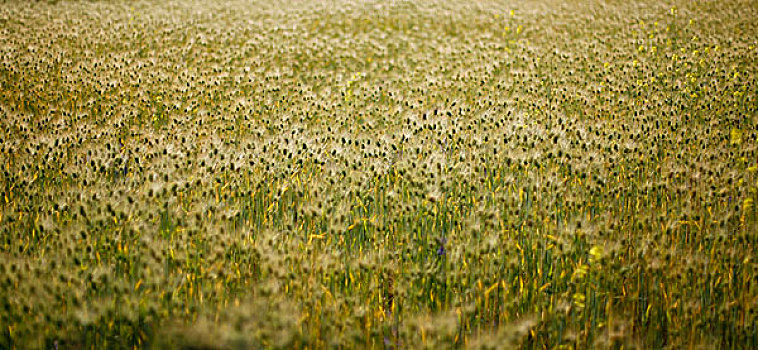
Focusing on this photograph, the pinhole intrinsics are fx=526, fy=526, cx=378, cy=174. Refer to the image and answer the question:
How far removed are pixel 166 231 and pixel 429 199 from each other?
71.5 inches

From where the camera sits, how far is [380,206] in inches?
166

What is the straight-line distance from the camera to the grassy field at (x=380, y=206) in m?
2.61

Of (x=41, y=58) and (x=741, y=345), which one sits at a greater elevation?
(x=41, y=58)

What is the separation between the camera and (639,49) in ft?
31.5

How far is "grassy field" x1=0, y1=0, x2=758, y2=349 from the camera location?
2.61 m

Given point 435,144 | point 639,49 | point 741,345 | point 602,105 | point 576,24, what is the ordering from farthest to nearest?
point 576,24, point 639,49, point 602,105, point 435,144, point 741,345

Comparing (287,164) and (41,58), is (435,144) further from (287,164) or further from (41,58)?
(41,58)

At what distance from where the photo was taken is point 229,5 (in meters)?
17.0

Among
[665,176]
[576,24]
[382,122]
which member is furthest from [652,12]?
[665,176]

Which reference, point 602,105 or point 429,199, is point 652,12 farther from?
point 429,199

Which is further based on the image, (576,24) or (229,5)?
(229,5)

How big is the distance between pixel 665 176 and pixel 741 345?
159 cm

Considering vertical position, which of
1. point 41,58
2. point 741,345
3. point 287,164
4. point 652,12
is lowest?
point 741,345

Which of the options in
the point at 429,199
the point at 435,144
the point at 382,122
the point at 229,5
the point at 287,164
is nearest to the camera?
the point at 429,199
